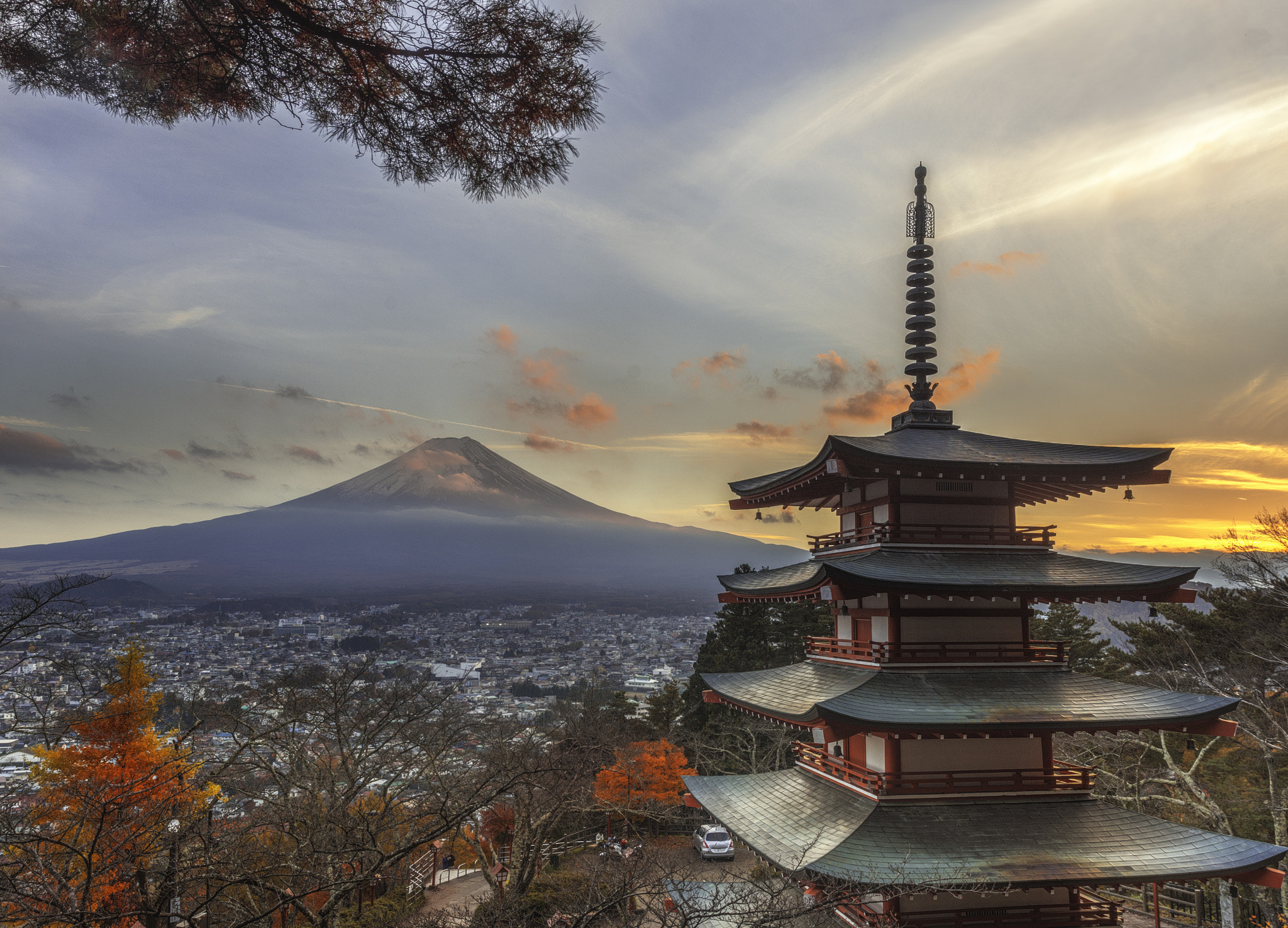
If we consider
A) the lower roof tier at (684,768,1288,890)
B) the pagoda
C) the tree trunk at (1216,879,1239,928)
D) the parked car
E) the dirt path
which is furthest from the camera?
the parked car

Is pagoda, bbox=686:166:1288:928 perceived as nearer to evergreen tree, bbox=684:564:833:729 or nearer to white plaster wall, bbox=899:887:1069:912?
white plaster wall, bbox=899:887:1069:912

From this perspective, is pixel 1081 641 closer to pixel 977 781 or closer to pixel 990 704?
pixel 977 781

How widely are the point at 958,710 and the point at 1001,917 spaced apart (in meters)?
2.90

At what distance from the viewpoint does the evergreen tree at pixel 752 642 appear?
3256cm

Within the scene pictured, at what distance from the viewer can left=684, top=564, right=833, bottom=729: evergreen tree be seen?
32562 millimetres

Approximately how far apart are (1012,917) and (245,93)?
12.8 metres

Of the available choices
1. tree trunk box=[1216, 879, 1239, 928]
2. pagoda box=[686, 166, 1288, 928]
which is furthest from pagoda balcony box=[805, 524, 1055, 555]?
tree trunk box=[1216, 879, 1239, 928]

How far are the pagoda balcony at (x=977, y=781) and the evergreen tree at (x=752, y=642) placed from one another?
21.4 metres

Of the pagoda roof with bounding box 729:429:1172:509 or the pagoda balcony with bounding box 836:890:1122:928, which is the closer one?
the pagoda balcony with bounding box 836:890:1122:928

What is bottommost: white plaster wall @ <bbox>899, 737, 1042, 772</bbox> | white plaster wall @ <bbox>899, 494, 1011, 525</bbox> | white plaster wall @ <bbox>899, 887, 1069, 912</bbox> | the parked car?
the parked car

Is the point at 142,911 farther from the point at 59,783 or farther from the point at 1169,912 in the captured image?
the point at 1169,912

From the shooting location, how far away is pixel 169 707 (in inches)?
1400

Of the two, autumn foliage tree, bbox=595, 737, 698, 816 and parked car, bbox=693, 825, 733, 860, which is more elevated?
autumn foliage tree, bbox=595, 737, 698, 816

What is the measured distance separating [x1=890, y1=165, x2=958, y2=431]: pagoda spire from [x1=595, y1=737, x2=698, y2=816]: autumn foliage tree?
16.7 metres
